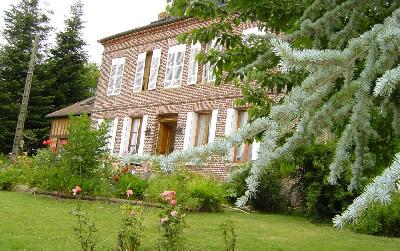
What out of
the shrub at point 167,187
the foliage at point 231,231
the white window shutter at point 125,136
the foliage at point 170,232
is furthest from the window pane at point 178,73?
the foliage at point 170,232

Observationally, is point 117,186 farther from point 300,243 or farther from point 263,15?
point 263,15

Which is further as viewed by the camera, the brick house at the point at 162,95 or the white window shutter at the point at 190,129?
the white window shutter at the point at 190,129

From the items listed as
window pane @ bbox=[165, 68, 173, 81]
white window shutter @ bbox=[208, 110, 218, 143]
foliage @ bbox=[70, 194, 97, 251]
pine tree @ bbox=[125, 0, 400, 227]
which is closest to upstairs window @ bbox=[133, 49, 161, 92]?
window pane @ bbox=[165, 68, 173, 81]

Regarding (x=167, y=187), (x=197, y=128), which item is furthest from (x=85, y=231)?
(x=197, y=128)

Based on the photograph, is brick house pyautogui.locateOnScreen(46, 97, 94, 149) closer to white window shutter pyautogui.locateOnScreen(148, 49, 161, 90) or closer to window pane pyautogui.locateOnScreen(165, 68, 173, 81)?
white window shutter pyautogui.locateOnScreen(148, 49, 161, 90)

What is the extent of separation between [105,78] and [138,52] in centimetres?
262

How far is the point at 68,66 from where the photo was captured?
3716 centimetres

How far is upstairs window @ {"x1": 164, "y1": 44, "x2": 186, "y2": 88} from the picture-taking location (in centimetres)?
2000

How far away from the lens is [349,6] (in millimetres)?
3016

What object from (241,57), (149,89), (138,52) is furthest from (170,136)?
(241,57)

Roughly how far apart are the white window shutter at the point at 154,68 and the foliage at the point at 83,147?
10.3 m

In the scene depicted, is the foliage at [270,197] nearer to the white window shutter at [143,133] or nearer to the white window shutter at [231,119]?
the white window shutter at [231,119]

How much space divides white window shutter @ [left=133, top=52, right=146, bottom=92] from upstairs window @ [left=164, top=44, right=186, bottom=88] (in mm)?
1901

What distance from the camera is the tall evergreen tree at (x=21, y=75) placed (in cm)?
3372
